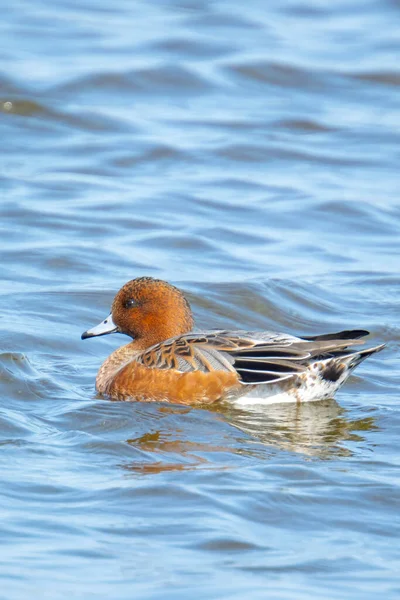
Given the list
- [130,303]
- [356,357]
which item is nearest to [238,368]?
[356,357]

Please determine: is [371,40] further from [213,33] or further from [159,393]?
[159,393]

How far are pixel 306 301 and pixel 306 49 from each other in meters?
8.49

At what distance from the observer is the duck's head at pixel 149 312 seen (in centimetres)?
802

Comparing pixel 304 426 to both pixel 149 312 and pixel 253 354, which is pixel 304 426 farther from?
pixel 149 312

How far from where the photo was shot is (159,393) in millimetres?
7504

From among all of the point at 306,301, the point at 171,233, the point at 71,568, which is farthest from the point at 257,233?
the point at 71,568

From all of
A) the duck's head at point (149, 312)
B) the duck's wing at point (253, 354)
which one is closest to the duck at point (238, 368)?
the duck's wing at point (253, 354)

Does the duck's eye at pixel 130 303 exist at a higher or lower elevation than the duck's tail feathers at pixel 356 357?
higher

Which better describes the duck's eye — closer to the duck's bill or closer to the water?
the duck's bill

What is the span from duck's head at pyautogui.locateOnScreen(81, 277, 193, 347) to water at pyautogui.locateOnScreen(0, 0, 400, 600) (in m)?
0.44

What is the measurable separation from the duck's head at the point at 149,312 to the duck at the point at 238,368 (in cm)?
37

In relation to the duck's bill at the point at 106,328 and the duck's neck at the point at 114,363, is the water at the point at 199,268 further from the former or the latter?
the duck's bill at the point at 106,328

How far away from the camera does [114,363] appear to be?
7875mm

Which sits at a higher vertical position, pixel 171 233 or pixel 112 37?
pixel 112 37
